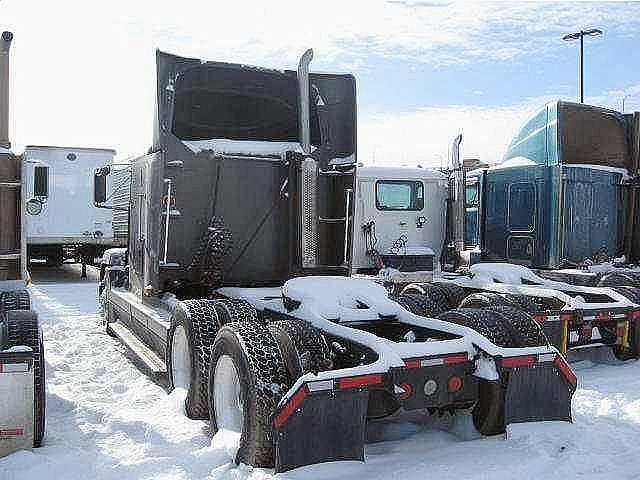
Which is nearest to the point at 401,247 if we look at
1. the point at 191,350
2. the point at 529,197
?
the point at 529,197

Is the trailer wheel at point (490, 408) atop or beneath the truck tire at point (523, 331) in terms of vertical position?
beneath

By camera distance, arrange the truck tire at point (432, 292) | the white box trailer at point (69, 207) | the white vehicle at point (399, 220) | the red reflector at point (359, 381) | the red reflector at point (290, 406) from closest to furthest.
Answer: the red reflector at point (290, 406) → the red reflector at point (359, 381) → the truck tire at point (432, 292) → the white vehicle at point (399, 220) → the white box trailer at point (69, 207)

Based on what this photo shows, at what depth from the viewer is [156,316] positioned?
6664mm

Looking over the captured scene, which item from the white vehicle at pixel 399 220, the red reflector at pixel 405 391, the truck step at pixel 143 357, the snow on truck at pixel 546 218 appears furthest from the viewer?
the white vehicle at pixel 399 220

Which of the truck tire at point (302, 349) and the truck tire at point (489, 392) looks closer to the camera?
the truck tire at point (302, 349)

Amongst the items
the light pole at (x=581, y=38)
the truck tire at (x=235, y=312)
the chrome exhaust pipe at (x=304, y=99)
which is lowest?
the truck tire at (x=235, y=312)

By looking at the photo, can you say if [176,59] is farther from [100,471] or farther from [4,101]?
[100,471]

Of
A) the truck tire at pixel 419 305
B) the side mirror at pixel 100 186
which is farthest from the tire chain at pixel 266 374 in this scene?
the side mirror at pixel 100 186

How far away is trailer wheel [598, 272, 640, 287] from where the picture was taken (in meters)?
8.70

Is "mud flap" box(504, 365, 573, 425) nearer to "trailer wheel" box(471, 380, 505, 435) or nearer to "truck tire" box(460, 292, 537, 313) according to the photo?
"trailer wheel" box(471, 380, 505, 435)

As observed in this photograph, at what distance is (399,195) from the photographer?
1227cm

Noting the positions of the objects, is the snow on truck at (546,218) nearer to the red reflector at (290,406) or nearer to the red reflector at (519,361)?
the red reflector at (519,361)

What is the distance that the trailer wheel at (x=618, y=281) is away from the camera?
28.5ft

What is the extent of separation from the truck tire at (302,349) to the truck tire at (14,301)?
2408 mm
